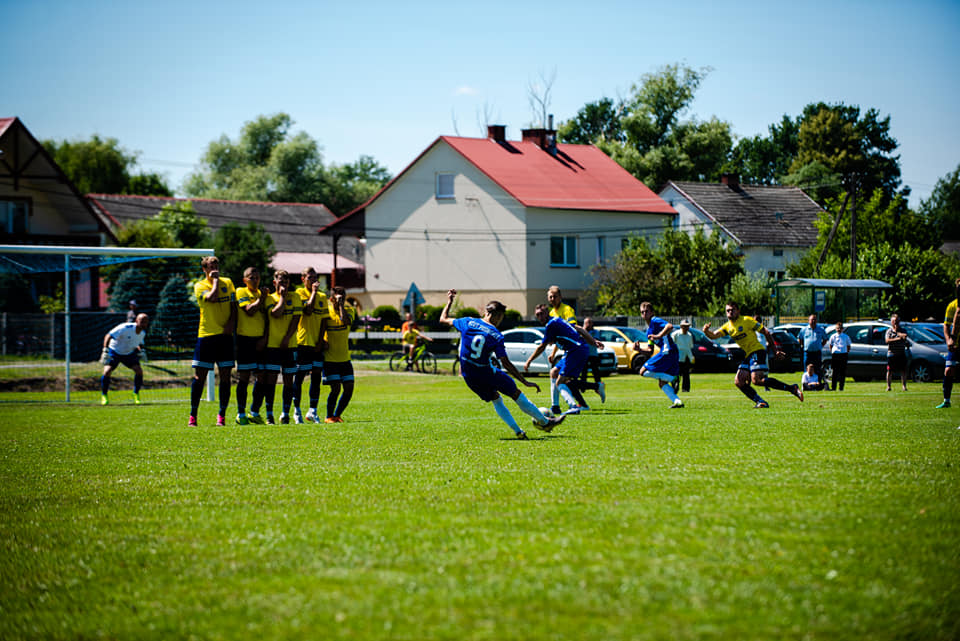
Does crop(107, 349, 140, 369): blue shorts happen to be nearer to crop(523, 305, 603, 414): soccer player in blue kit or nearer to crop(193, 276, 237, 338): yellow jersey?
crop(193, 276, 237, 338): yellow jersey

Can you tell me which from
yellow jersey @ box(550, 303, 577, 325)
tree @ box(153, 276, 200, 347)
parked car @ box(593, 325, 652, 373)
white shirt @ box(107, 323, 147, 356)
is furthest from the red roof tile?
yellow jersey @ box(550, 303, 577, 325)

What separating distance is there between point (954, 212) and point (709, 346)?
3663 inches

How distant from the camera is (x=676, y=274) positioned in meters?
45.5

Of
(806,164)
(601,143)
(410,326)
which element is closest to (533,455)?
(410,326)

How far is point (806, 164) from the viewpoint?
266 feet

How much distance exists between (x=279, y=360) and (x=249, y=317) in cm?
79

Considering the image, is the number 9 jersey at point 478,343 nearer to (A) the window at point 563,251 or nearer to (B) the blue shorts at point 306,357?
(B) the blue shorts at point 306,357

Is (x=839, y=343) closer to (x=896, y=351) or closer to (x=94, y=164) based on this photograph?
(x=896, y=351)

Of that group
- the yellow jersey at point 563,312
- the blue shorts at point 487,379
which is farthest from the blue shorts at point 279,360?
the yellow jersey at point 563,312

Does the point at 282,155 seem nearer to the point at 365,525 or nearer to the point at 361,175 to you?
the point at 361,175

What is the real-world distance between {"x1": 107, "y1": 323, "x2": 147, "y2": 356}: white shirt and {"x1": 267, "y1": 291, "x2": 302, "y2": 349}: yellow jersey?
28.2ft

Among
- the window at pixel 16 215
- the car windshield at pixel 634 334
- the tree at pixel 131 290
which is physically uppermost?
the window at pixel 16 215

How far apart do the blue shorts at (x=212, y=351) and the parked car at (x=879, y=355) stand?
1751 centimetres

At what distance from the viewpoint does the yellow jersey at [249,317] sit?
44.3 feet
